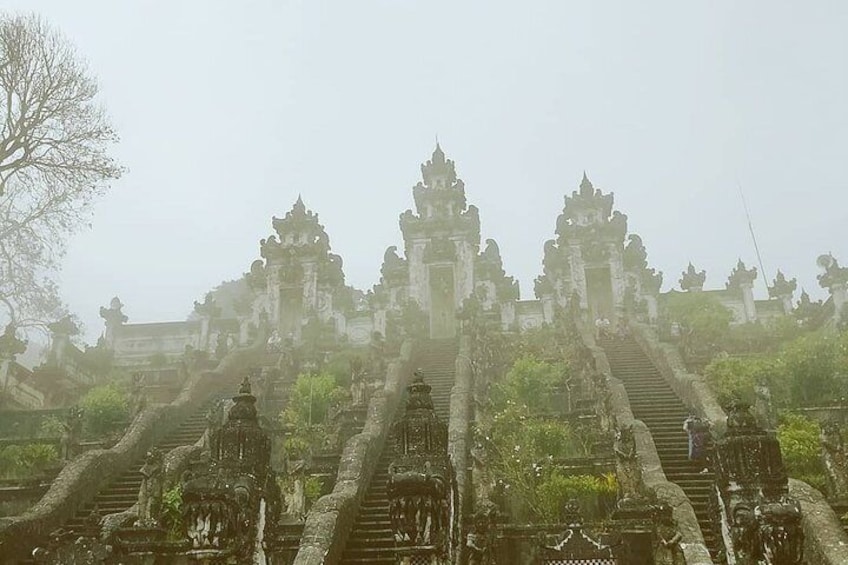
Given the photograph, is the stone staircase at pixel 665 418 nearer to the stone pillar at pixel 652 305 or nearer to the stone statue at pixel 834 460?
the stone statue at pixel 834 460

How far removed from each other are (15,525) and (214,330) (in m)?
23.8

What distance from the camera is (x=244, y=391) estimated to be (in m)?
9.38

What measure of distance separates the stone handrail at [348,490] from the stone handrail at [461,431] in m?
1.70

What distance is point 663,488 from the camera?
12.3m

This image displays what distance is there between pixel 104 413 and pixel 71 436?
2.98 metres

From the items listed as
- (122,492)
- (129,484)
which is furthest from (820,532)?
(129,484)

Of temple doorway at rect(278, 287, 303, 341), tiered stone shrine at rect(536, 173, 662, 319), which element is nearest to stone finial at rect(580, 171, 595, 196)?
tiered stone shrine at rect(536, 173, 662, 319)

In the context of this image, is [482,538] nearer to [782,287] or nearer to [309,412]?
[309,412]

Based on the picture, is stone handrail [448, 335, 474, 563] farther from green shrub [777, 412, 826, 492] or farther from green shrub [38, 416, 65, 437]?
green shrub [38, 416, 65, 437]

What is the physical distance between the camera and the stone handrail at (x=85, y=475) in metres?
13.1

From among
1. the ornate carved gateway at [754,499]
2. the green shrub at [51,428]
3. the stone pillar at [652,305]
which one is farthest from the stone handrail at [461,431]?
the stone pillar at [652,305]

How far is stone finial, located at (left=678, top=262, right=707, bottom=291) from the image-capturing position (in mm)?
36906

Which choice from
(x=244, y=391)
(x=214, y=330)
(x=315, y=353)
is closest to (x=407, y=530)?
(x=244, y=391)

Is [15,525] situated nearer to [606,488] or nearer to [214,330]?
[606,488]
